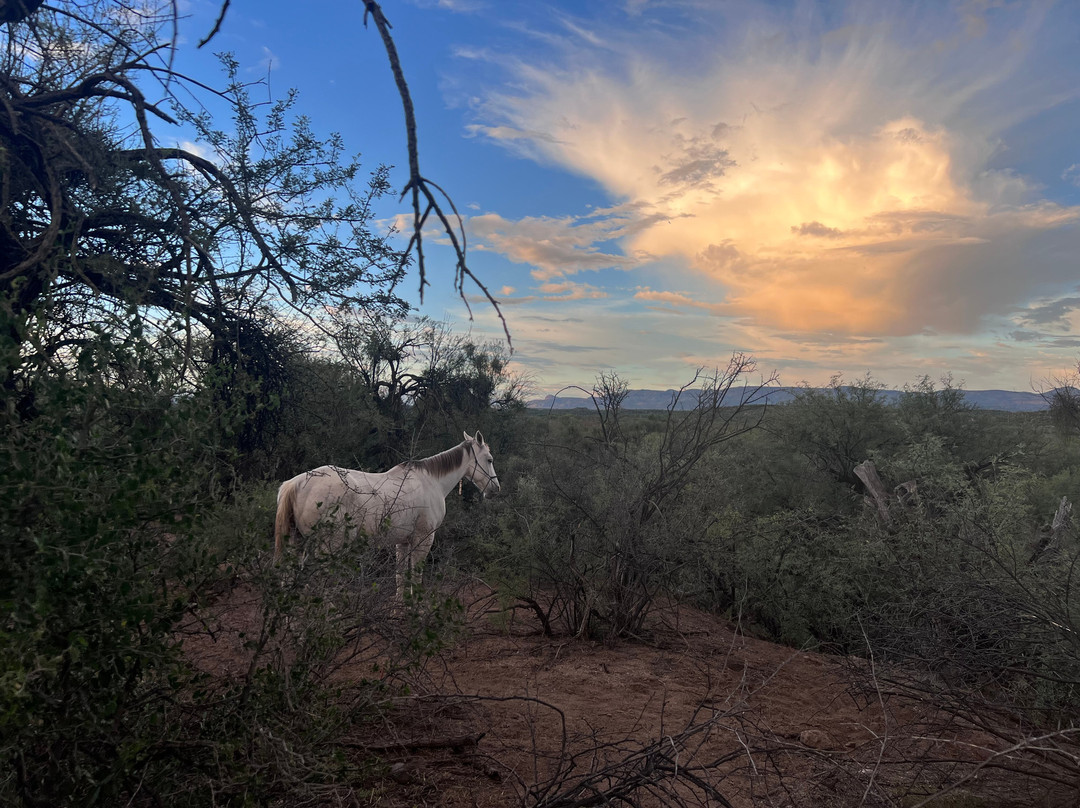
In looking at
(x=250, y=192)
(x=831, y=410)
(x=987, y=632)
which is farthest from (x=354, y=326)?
(x=831, y=410)

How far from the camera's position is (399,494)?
696 cm

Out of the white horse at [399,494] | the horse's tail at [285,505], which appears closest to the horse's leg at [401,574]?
the white horse at [399,494]

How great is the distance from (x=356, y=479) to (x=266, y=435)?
4.60ft

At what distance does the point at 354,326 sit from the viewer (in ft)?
21.4

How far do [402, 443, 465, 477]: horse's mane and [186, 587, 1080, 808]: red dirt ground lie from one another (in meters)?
2.49

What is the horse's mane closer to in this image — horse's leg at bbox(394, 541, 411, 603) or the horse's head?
the horse's head

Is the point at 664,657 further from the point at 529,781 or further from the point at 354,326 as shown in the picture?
the point at 354,326

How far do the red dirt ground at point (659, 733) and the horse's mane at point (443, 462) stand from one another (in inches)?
97.9

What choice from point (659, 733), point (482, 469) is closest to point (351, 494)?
point (482, 469)

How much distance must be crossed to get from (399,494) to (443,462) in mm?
1844

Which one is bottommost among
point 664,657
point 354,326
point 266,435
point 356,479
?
point 664,657

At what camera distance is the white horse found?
7102mm

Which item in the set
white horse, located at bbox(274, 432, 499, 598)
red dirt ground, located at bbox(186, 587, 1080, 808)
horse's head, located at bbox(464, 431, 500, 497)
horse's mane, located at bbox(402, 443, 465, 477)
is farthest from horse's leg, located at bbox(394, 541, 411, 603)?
horse's head, located at bbox(464, 431, 500, 497)

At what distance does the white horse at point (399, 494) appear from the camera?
280 inches
